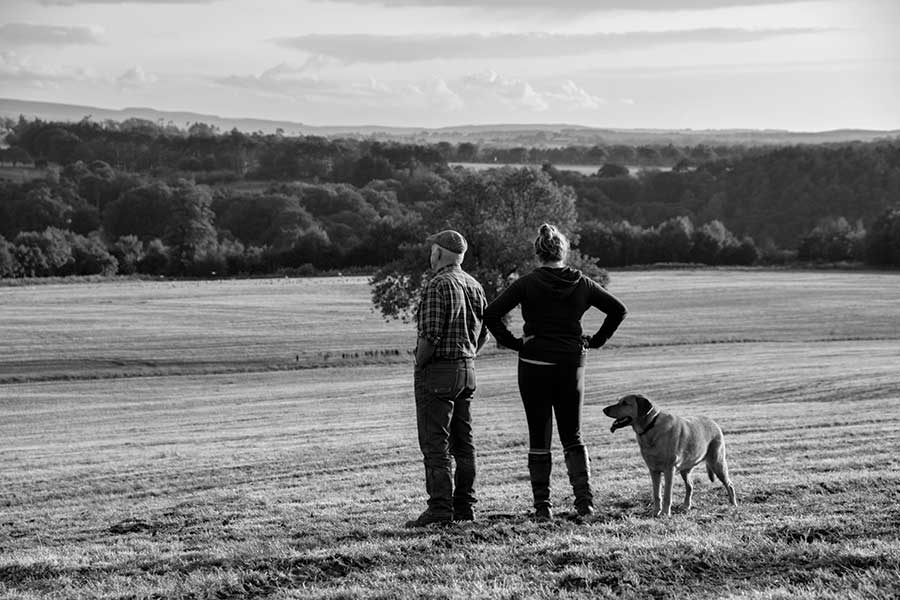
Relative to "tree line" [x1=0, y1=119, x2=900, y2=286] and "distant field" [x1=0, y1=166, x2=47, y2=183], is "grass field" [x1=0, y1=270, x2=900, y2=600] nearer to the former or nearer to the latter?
"tree line" [x1=0, y1=119, x2=900, y2=286]

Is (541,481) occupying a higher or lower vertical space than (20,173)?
higher

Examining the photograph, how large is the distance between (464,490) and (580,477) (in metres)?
1.14

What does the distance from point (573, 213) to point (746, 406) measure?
104 ft

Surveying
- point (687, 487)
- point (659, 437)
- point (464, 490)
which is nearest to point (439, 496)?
point (464, 490)

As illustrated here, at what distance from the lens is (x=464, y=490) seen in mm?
10750

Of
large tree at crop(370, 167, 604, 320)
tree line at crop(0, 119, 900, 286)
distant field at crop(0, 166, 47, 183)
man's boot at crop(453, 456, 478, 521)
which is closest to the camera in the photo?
man's boot at crop(453, 456, 478, 521)

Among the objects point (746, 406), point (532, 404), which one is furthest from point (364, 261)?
point (532, 404)

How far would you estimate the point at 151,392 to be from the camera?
4094cm

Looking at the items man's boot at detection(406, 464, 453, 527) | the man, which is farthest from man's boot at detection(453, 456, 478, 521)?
man's boot at detection(406, 464, 453, 527)

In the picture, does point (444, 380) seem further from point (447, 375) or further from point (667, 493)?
point (667, 493)

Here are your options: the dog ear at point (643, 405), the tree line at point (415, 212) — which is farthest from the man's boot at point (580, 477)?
the tree line at point (415, 212)

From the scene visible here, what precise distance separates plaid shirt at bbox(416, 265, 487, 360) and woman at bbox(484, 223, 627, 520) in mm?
240

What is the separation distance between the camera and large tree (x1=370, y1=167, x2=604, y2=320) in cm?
5438


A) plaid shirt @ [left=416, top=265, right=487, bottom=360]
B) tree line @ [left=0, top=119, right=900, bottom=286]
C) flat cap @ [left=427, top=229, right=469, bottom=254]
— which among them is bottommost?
tree line @ [left=0, top=119, right=900, bottom=286]
